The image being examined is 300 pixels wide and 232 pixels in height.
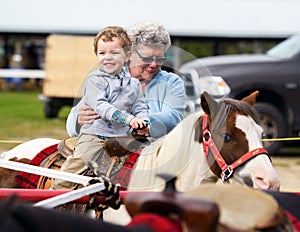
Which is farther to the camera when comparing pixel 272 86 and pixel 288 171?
pixel 272 86

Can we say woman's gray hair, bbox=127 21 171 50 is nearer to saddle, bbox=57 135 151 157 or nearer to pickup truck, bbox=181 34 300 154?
saddle, bbox=57 135 151 157

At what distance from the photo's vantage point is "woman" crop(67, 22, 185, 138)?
160 inches

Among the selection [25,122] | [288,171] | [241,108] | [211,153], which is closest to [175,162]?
[211,153]

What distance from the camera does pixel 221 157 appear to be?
3.93m

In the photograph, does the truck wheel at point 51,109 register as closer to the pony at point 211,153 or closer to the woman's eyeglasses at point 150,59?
the woman's eyeglasses at point 150,59

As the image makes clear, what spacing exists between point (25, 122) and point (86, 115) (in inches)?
514

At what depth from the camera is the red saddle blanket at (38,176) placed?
376 centimetres

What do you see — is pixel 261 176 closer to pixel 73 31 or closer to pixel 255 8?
pixel 255 8

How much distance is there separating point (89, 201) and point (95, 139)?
2.04ft

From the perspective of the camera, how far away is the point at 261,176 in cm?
375

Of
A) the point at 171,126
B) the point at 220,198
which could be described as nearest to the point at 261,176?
the point at 171,126

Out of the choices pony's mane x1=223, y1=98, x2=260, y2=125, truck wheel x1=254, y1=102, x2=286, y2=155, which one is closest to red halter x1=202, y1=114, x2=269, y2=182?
pony's mane x1=223, y1=98, x2=260, y2=125

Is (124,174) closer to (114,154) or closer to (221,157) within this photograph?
(114,154)

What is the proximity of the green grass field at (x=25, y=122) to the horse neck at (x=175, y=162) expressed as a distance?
5642 millimetres
